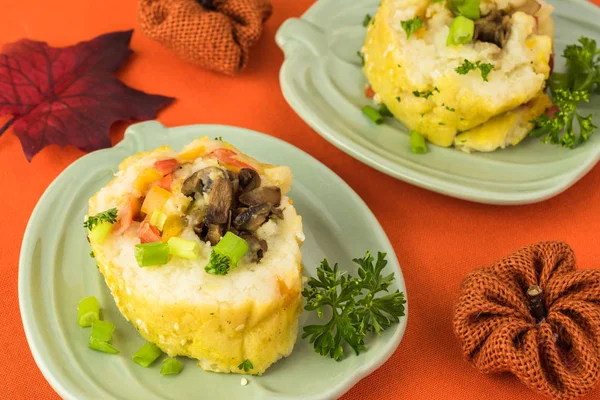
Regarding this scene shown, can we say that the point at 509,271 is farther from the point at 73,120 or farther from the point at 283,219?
the point at 73,120

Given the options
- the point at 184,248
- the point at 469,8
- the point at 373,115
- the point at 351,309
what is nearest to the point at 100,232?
the point at 184,248

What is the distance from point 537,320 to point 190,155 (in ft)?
4.86

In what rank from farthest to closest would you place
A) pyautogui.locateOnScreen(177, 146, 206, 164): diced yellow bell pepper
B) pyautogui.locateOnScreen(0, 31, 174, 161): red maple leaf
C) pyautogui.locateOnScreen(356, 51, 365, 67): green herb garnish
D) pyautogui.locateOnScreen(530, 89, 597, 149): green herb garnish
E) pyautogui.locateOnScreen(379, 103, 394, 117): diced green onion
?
pyautogui.locateOnScreen(356, 51, 365, 67): green herb garnish, pyautogui.locateOnScreen(379, 103, 394, 117): diced green onion, pyautogui.locateOnScreen(0, 31, 174, 161): red maple leaf, pyautogui.locateOnScreen(530, 89, 597, 149): green herb garnish, pyautogui.locateOnScreen(177, 146, 206, 164): diced yellow bell pepper

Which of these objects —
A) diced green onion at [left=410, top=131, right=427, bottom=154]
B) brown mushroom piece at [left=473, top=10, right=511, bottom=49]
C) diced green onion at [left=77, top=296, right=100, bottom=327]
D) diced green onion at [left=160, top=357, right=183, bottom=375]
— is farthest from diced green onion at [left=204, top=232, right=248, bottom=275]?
brown mushroom piece at [left=473, top=10, right=511, bottom=49]

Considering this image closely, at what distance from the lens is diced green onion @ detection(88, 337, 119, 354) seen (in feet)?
8.11

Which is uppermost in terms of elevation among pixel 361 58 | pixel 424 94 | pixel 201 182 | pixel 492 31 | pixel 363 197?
pixel 492 31

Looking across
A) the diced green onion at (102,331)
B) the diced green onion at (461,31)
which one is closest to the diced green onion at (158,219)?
the diced green onion at (102,331)

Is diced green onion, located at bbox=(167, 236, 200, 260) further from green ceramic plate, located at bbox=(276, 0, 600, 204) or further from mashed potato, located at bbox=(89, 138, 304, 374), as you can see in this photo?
green ceramic plate, located at bbox=(276, 0, 600, 204)

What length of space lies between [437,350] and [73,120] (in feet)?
6.90

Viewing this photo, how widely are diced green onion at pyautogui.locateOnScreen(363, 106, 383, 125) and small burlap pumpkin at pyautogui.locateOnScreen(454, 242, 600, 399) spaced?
1066mm

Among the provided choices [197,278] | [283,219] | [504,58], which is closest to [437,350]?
[283,219]

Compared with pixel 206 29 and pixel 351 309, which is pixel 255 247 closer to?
pixel 351 309

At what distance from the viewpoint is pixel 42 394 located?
2656mm

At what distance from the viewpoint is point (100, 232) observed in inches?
96.8
